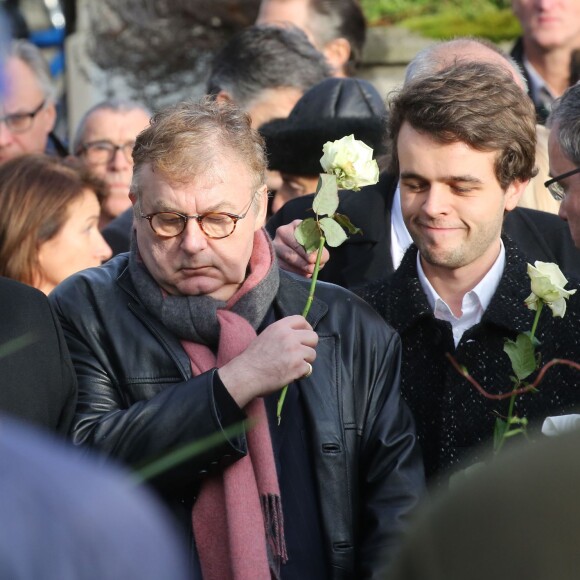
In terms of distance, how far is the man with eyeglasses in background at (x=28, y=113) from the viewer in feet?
18.2

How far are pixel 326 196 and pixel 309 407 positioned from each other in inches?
20.8

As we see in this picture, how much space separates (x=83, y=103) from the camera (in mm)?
8422

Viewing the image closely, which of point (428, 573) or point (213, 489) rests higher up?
point (428, 573)

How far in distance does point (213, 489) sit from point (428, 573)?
1957mm

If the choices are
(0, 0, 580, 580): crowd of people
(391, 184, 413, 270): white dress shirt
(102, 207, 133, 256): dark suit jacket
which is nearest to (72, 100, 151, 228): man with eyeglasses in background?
(102, 207, 133, 256): dark suit jacket

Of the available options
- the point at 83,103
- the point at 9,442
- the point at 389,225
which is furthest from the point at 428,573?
the point at 83,103

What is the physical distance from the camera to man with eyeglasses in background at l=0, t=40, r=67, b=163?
555cm

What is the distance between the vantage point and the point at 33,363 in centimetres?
266

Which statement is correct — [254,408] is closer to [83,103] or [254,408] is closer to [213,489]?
[213,489]

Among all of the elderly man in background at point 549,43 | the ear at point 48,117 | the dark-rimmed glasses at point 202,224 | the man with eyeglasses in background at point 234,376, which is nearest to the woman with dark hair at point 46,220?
the man with eyeglasses in background at point 234,376

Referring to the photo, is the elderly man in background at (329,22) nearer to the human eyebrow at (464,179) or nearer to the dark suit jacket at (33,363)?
the human eyebrow at (464,179)

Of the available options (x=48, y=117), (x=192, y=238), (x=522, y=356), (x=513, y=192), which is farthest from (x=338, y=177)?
(x=48, y=117)

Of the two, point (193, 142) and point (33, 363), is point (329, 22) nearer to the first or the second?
point (193, 142)

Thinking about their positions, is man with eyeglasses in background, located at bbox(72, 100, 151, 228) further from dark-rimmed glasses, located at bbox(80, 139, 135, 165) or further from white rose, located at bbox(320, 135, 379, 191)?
white rose, located at bbox(320, 135, 379, 191)
